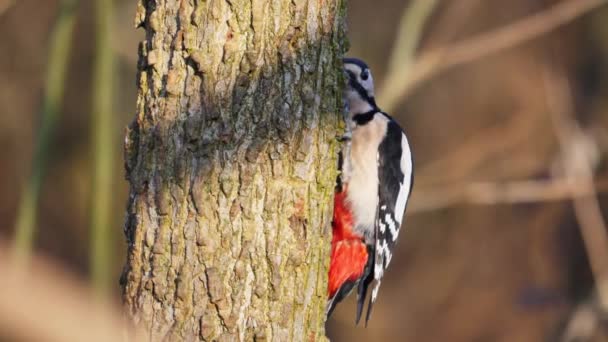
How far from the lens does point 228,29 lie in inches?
71.2

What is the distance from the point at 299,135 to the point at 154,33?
1.25ft

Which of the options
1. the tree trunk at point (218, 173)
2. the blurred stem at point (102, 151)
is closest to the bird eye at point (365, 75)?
the blurred stem at point (102, 151)

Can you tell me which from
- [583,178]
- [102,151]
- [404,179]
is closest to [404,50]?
[404,179]

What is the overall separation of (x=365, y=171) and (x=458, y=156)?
4225mm

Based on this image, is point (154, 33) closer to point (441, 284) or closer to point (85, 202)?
point (85, 202)

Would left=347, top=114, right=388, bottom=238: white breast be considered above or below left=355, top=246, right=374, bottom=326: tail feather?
above

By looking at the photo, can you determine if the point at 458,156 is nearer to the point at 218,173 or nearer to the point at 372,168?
the point at 372,168

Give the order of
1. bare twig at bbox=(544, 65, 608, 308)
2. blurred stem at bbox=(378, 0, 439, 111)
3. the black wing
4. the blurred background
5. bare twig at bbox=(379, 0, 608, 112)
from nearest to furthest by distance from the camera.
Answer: the black wing, blurred stem at bbox=(378, 0, 439, 111), bare twig at bbox=(379, 0, 608, 112), bare twig at bbox=(544, 65, 608, 308), the blurred background

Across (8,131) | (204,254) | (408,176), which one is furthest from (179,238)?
(8,131)

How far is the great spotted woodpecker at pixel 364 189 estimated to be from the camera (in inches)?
106

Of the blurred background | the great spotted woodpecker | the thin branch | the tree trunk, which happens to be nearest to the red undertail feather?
the great spotted woodpecker

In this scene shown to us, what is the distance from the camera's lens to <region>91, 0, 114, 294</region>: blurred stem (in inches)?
101

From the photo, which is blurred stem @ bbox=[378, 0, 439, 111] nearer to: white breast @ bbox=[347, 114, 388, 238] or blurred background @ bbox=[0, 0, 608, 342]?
white breast @ bbox=[347, 114, 388, 238]

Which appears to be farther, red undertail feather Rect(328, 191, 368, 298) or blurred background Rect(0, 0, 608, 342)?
blurred background Rect(0, 0, 608, 342)
